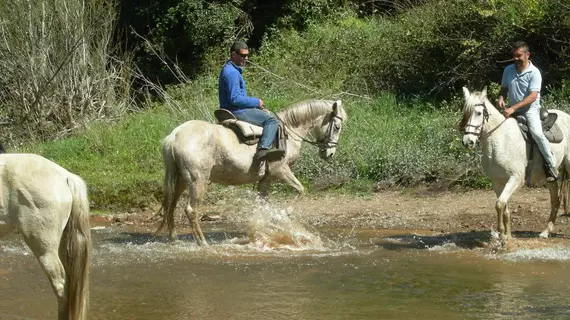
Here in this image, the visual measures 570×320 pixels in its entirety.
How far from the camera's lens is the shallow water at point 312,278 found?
834 centimetres

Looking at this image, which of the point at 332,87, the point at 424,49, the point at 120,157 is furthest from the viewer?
the point at 332,87

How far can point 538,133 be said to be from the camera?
11.3 meters

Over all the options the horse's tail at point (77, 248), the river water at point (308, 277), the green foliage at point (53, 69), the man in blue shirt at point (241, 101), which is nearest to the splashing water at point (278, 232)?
the river water at point (308, 277)

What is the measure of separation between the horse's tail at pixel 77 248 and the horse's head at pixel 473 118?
17.5ft

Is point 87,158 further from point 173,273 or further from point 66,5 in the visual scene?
point 173,273

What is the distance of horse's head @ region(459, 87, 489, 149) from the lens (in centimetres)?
1099

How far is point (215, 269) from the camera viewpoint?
10.4 m

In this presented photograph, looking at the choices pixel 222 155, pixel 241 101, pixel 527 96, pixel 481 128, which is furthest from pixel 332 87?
pixel 481 128

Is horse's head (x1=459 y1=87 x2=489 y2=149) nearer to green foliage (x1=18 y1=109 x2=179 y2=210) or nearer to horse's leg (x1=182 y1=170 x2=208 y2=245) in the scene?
horse's leg (x1=182 y1=170 x2=208 y2=245)

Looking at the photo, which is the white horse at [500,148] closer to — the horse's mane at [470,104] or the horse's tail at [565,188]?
the horse's mane at [470,104]

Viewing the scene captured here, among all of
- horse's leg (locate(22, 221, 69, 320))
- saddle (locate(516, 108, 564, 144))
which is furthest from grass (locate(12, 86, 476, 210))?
horse's leg (locate(22, 221, 69, 320))

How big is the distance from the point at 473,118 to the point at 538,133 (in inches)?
37.2

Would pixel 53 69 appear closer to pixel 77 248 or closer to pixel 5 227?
pixel 5 227

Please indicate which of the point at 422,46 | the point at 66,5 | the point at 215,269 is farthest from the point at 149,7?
the point at 215,269
